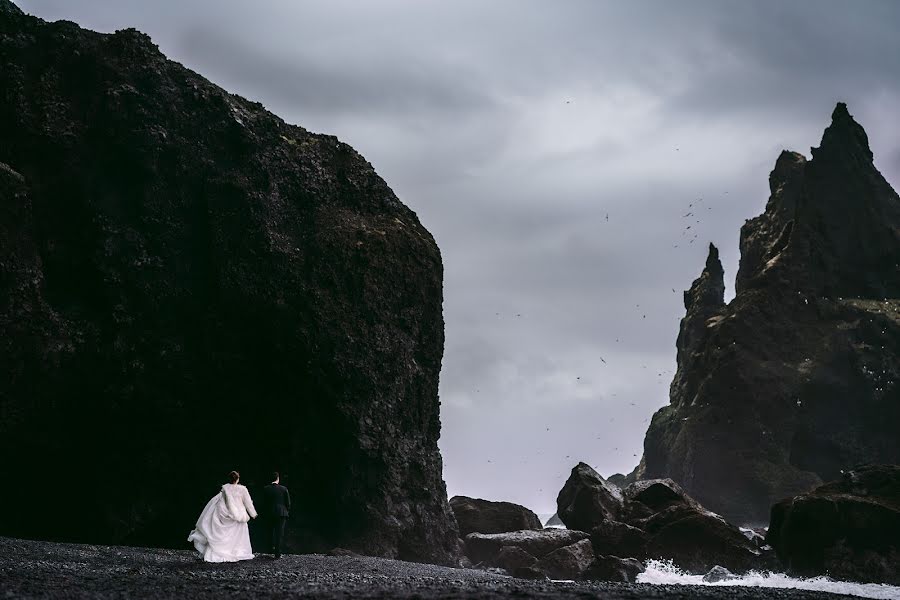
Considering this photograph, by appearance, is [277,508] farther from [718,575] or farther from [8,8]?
[718,575]

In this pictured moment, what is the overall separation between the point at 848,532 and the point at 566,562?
15.0m

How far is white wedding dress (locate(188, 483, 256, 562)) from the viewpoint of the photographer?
20.6 metres

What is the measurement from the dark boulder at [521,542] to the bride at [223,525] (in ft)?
68.0

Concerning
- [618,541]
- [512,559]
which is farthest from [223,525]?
[618,541]

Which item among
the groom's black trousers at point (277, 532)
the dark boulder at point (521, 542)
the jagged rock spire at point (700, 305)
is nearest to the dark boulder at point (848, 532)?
the dark boulder at point (521, 542)

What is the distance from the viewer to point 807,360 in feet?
374

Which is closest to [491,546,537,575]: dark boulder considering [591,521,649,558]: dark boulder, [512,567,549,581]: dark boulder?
[512,567,549,581]: dark boulder

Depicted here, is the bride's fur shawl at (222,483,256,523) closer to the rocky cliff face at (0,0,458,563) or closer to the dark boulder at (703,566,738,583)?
the rocky cliff face at (0,0,458,563)

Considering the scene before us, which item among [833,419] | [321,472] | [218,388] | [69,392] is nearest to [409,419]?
[321,472]

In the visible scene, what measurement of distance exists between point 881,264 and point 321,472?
123m

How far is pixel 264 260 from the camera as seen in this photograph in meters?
34.4

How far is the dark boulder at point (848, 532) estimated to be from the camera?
36438mm

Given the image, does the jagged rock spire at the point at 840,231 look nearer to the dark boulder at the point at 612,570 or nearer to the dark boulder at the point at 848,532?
the dark boulder at the point at 848,532

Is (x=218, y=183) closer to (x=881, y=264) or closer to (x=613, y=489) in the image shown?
(x=613, y=489)
